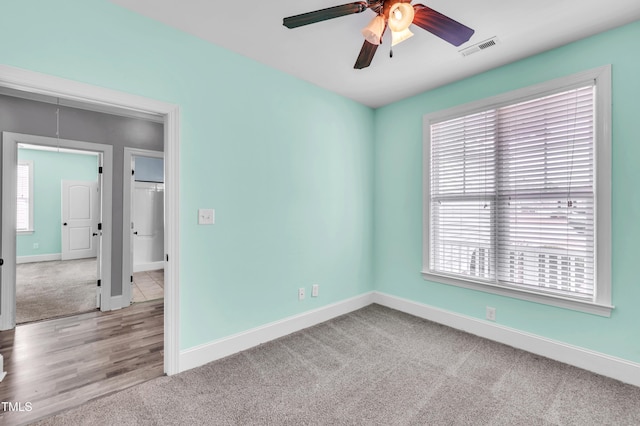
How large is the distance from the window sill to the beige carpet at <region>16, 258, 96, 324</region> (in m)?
4.45

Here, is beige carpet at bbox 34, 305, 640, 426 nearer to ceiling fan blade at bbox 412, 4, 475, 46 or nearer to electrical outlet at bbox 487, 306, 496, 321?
electrical outlet at bbox 487, 306, 496, 321

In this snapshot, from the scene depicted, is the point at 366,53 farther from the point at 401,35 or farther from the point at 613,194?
the point at 613,194

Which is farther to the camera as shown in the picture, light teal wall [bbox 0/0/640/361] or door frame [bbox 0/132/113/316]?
door frame [bbox 0/132/113/316]

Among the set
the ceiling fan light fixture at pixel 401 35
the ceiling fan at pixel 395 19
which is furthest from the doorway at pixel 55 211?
the ceiling fan light fixture at pixel 401 35

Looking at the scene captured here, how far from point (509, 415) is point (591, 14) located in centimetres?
273

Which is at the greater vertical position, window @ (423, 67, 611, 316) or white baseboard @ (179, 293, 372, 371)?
window @ (423, 67, 611, 316)

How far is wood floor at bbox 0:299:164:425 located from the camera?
74.7 inches

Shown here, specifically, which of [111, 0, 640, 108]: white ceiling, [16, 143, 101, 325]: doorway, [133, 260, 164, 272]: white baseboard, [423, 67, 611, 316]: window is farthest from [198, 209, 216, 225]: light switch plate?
[16, 143, 101, 325]: doorway

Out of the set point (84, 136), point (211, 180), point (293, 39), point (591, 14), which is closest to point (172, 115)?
point (211, 180)

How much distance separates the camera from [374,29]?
1547mm

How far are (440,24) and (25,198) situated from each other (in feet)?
29.0

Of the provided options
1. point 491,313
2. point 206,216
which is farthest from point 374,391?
point 206,216

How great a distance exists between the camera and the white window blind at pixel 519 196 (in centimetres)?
228

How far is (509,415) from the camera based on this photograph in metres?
1.75
